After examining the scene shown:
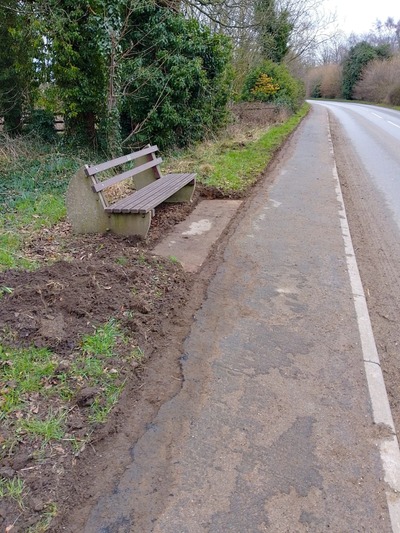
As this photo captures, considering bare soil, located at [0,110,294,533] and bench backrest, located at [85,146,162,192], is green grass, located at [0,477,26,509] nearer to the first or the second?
bare soil, located at [0,110,294,533]

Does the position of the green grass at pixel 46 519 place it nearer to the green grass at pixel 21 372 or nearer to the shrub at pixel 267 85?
the green grass at pixel 21 372

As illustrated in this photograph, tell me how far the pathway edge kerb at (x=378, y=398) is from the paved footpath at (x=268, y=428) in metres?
0.01

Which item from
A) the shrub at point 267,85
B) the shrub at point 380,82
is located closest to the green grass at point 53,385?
the shrub at point 267,85

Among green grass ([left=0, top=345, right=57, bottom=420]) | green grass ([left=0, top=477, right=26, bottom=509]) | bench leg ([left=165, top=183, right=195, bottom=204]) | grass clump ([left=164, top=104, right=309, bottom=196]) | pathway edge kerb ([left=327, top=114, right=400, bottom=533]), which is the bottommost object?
pathway edge kerb ([left=327, top=114, right=400, bottom=533])

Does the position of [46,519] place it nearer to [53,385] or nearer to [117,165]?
[53,385]

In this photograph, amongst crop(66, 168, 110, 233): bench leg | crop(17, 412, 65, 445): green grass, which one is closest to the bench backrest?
crop(66, 168, 110, 233): bench leg

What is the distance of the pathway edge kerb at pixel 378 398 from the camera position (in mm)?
2240

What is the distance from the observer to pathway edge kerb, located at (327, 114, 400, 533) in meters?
2.24

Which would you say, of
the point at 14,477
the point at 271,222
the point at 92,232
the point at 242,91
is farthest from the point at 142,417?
the point at 242,91

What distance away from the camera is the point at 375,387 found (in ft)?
9.95

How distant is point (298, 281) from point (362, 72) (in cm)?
5690

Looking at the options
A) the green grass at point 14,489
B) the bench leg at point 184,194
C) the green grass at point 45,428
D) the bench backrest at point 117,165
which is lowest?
the green grass at point 14,489

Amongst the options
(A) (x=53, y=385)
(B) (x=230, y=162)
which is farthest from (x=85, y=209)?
(B) (x=230, y=162)

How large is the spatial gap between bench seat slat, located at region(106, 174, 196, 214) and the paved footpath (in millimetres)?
1333
